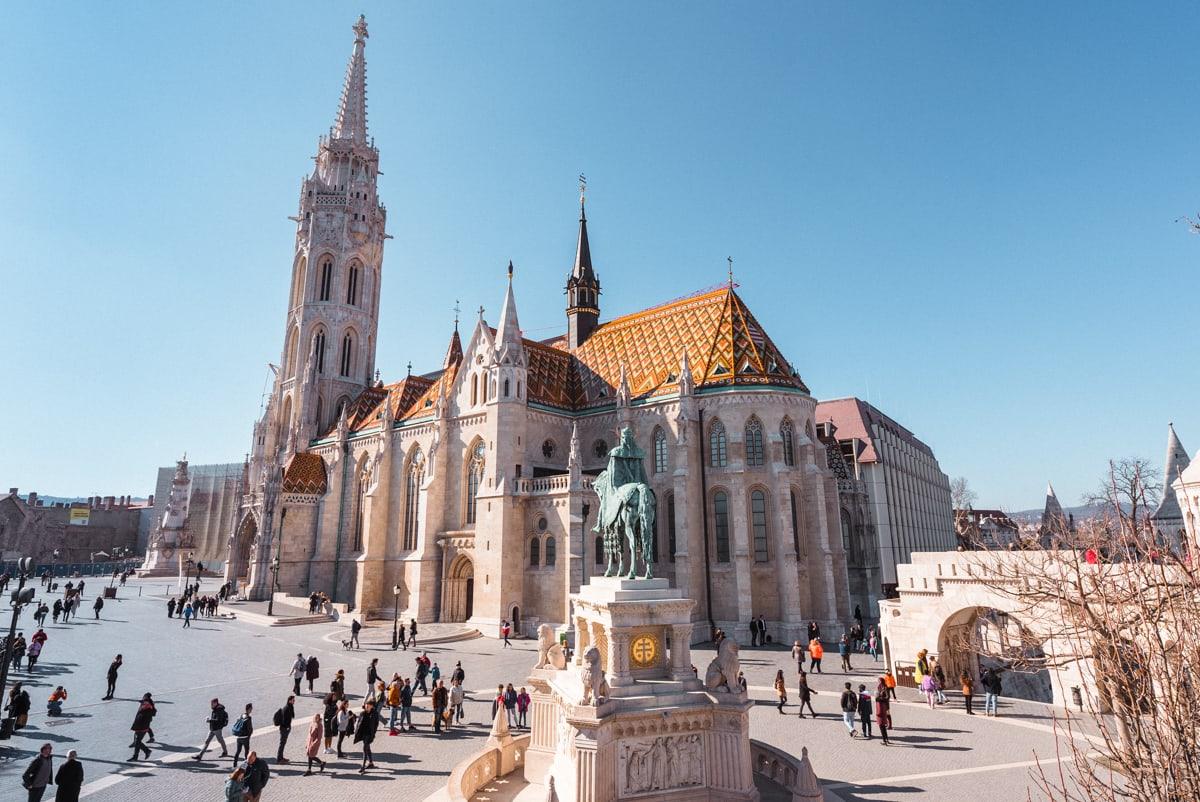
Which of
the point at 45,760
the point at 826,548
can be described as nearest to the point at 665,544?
the point at 826,548

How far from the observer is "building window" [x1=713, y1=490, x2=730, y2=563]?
3053 cm

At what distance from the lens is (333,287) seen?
50969 millimetres

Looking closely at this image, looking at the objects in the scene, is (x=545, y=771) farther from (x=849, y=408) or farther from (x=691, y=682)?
(x=849, y=408)

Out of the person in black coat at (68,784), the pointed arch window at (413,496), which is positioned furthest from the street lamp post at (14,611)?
the pointed arch window at (413,496)

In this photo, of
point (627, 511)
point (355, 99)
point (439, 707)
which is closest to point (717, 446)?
point (439, 707)

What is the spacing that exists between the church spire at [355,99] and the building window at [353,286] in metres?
12.2

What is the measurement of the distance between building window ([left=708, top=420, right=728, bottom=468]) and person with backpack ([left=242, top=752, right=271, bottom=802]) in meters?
24.5

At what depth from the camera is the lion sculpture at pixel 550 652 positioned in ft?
41.0

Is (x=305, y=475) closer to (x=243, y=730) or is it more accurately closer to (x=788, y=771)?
(x=243, y=730)

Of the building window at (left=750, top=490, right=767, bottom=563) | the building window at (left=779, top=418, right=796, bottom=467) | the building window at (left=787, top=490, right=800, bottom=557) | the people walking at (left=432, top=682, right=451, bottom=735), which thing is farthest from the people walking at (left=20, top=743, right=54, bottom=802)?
the building window at (left=779, top=418, right=796, bottom=467)

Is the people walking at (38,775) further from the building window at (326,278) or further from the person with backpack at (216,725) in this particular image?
the building window at (326,278)

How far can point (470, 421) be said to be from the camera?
1375 inches

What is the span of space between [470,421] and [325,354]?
21.5 m

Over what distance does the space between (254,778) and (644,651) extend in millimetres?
6415
